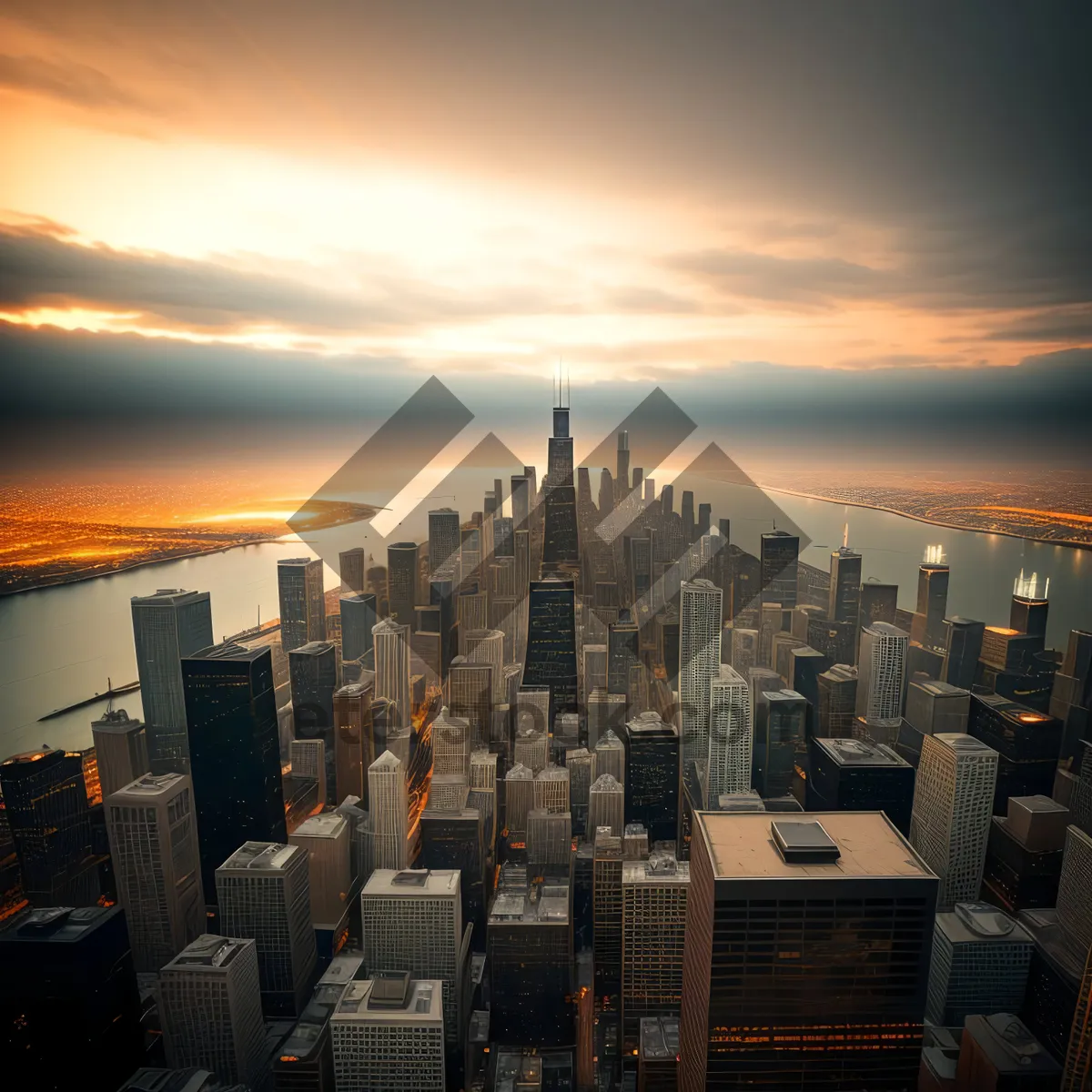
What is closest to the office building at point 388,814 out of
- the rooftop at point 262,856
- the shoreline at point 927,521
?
the rooftop at point 262,856

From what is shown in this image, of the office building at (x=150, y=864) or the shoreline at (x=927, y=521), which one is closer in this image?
the office building at (x=150, y=864)

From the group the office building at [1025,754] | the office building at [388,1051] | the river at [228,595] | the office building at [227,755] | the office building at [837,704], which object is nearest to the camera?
the river at [228,595]

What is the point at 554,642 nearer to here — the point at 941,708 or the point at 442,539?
the point at 442,539

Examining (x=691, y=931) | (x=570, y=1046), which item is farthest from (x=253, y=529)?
(x=570, y=1046)

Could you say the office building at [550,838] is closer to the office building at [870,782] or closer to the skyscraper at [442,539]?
the office building at [870,782]

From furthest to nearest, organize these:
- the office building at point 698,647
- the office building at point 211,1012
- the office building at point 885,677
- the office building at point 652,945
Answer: the office building at point 698,647 → the office building at point 885,677 → the office building at point 652,945 → the office building at point 211,1012

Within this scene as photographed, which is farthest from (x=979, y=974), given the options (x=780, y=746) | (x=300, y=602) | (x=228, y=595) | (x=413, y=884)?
(x=300, y=602)

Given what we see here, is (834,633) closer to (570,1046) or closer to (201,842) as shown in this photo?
(570,1046)
